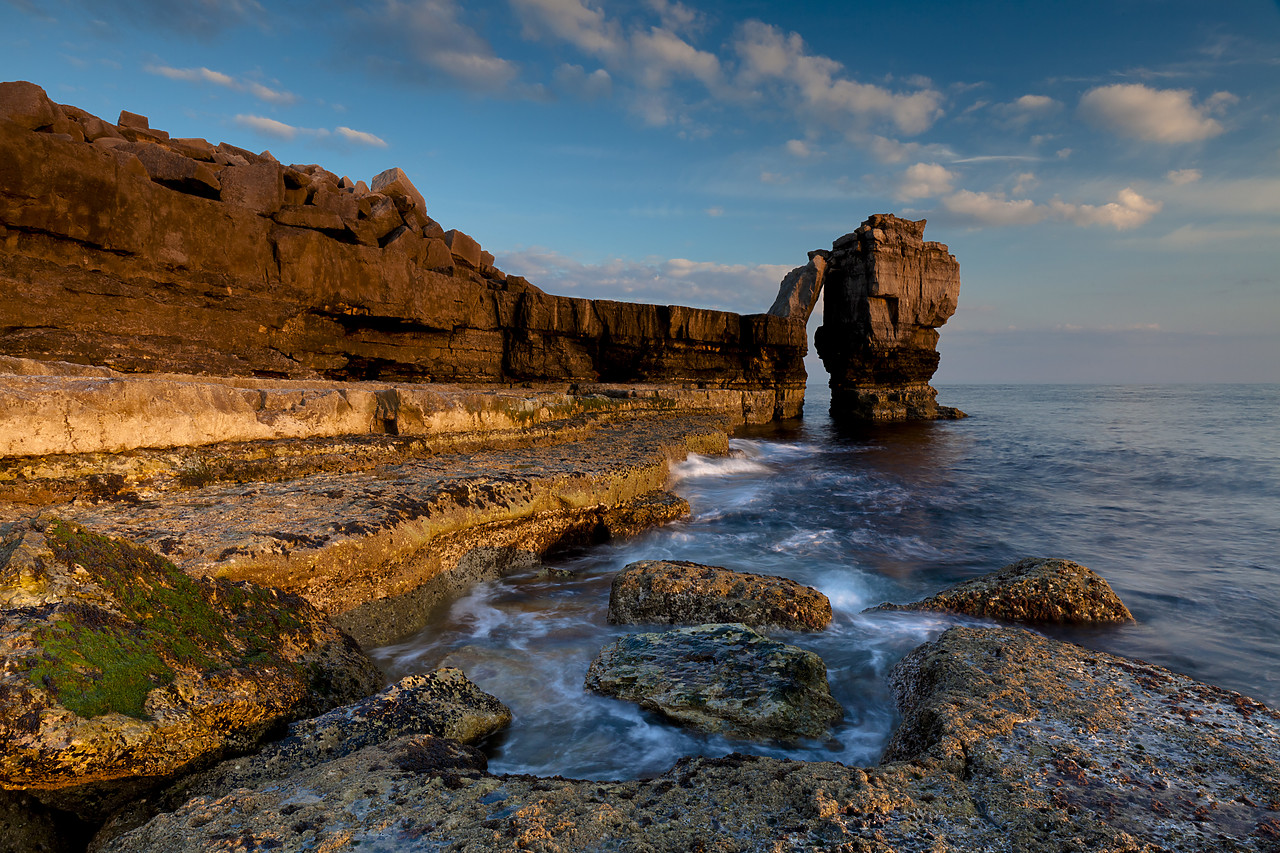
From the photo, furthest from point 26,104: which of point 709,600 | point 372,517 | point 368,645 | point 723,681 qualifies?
point 723,681

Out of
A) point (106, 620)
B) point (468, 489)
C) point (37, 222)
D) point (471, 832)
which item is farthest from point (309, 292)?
point (471, 832)

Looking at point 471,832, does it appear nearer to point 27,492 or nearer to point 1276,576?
point 27,492

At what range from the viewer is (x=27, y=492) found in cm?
307

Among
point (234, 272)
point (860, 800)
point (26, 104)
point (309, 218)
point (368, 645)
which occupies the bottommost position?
point (368, 645)

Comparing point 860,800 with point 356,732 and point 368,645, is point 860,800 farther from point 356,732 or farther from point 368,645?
point 368,645

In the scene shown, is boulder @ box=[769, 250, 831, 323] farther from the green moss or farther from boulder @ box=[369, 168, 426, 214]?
the green moss

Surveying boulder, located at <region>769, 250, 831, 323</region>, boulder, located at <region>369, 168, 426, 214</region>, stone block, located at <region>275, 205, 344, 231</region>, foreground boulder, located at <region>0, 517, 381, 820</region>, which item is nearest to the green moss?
foreground boulder, located at <region>0, 517, 381, 820</region>

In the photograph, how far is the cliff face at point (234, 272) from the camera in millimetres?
6684

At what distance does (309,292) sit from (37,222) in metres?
3.32

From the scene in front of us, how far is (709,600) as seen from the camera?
3705 mm

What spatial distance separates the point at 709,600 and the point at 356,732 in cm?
226

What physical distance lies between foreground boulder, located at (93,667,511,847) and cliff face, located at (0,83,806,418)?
778 cm

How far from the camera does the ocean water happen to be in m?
2.76

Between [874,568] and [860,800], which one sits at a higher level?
[860,800]
